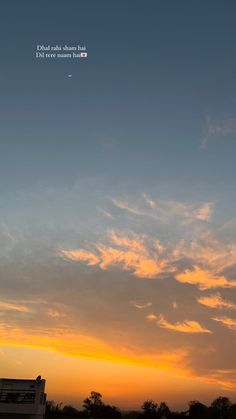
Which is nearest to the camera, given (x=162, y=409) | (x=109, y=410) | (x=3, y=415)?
(x=3, y=415)

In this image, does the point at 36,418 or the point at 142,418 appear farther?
the point at 142,418

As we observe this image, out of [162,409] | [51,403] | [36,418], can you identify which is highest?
[36,418]

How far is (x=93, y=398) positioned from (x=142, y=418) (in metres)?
31.5

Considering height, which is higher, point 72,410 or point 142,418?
point 142,418

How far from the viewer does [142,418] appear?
308ft

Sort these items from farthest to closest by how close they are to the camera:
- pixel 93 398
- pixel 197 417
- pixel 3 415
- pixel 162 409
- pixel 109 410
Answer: pixel 93 398 → pixel 162 409 → pixel 109 410 → pixel 197 417 → pixel 3 415

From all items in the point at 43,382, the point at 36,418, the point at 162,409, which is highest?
the point at 43,382

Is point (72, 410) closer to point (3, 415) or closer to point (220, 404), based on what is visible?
point (220, 404)

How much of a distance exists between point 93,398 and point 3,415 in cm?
8945

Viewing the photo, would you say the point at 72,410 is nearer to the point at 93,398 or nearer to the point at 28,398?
the point at 93,398

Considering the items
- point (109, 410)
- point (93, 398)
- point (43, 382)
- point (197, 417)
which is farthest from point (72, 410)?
point (43, 382)

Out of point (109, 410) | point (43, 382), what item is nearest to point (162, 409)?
point (109, 410)

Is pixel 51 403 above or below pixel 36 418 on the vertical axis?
below

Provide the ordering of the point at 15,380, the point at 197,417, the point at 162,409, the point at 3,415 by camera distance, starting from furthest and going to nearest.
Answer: the point at 162,409, the point at 197,417, the point at 15,380, the point at 3,415
